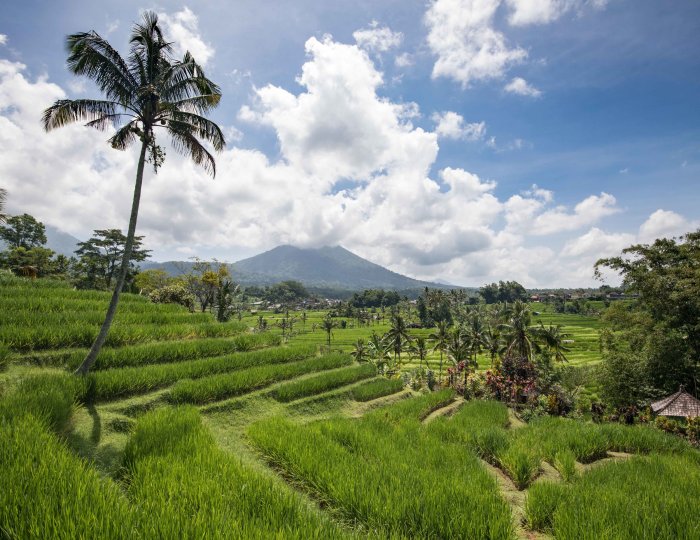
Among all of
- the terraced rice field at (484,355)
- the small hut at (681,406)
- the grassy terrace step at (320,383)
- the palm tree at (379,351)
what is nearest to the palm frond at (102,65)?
the grassy terrace step at (320,383)

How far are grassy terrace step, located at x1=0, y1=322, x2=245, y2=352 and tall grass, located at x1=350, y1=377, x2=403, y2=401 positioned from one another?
684 cm

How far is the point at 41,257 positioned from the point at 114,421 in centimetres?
4952

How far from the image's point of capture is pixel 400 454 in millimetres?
7469

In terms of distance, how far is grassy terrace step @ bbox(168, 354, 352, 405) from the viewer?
9891mm

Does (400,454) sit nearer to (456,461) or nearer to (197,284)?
(456,461)

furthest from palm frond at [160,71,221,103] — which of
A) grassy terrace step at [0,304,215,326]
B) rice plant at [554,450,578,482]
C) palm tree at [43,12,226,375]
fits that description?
rice plant at [554,450,578,482]

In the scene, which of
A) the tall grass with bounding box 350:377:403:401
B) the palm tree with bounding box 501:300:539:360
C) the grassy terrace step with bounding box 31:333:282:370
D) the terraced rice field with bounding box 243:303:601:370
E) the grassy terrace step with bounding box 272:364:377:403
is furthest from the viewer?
the terraced rice field with bounding box 243:303:601:370

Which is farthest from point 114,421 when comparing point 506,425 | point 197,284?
point 197,284

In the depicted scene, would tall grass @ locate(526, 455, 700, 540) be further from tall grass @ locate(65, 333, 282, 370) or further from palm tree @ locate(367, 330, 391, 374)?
palm tree @ locate(367, 330, 391, 374)

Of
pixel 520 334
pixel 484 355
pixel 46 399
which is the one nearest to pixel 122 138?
pixel 46 399

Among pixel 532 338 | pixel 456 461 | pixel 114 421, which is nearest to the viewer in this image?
pixel 456 461

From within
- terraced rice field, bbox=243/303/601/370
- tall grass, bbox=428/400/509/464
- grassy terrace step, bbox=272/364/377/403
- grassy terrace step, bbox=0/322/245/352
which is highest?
grassy terrace step, bbox=0/322/245/352

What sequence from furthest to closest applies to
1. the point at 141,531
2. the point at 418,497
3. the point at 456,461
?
the point at 456,461 < the point at 418,497 < the point at 141,531

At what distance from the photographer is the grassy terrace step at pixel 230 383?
9891 mm
